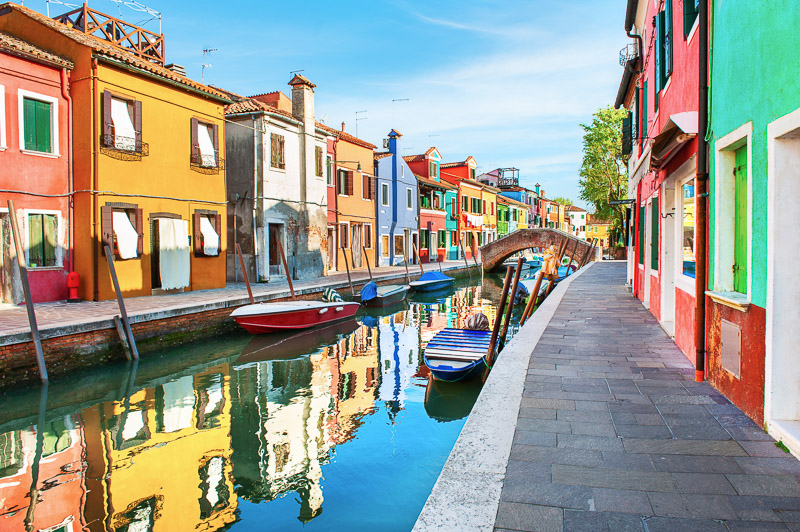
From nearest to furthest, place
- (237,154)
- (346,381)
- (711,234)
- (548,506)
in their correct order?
(548,506), (711,234), (346,381), (237,154)

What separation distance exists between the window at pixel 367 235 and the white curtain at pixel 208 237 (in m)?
11.4

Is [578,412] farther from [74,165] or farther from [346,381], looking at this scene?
[74,165]

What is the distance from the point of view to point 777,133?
338cm

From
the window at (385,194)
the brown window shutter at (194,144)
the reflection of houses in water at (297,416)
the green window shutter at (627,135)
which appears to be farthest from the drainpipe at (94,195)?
the window at (385,194)

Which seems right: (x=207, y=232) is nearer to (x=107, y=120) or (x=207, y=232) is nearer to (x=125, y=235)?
(x=125, y=235)

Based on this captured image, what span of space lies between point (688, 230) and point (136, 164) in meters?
12.8

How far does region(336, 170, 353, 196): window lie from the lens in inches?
999

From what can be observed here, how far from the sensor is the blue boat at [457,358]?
27.0 ft

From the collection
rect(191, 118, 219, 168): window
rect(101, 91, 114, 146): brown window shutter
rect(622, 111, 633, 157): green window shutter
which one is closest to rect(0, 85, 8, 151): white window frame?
rect(101, 91, 114, 146): brown window shutter

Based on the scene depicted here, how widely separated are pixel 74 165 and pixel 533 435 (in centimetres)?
1320

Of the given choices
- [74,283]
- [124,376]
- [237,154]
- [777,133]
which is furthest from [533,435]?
[237,154]

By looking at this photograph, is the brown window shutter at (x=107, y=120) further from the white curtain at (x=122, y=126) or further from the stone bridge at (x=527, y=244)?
the stone bridge at (x=527, y=244)

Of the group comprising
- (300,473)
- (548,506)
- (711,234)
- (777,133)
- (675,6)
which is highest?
(675,6)

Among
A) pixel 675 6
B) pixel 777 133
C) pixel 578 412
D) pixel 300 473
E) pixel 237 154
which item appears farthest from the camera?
pixel 237 154
